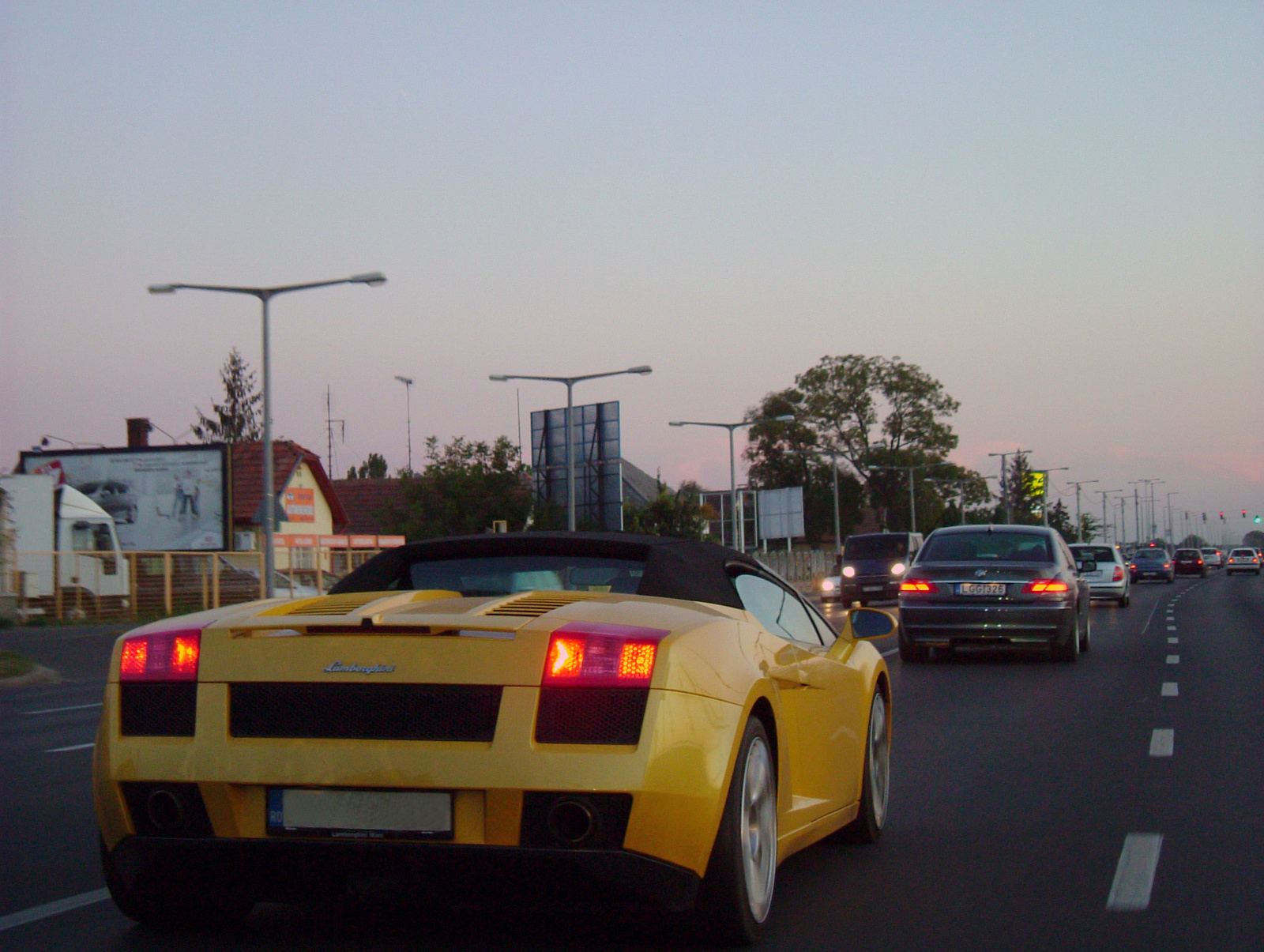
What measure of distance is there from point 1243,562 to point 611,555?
87906 millimetres

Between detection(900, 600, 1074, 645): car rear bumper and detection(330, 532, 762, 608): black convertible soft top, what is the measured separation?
12576mm

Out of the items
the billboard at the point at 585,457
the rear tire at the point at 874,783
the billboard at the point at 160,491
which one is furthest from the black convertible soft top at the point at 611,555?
the billboard at the point at 160,491

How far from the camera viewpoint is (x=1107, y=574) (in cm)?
3625

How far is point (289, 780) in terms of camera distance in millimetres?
4445

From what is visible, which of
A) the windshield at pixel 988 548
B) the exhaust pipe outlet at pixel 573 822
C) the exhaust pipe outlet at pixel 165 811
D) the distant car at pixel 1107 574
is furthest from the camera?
the distant car at pixel 1107 574

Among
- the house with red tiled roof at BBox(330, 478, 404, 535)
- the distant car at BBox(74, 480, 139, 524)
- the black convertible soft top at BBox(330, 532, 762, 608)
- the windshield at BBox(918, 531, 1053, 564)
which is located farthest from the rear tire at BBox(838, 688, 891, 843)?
the house with red tiled roof at BBox(330, 478, 404, 535)

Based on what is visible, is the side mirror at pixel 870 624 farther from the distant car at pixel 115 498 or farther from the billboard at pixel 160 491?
the distant car at pixel 115 498

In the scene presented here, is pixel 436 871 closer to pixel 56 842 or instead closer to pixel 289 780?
pixel 289 780

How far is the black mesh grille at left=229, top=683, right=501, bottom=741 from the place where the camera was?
4418 millimetres

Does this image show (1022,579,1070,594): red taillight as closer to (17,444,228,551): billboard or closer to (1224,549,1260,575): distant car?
(17,444,228,551): billboard

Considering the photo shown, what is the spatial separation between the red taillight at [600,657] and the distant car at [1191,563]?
80.9 meters

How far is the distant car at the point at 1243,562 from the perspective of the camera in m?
86.4

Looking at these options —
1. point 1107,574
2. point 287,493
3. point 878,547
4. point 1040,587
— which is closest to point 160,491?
point 287,493

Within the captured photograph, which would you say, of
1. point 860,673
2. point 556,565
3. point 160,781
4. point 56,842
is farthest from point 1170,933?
point 56,842
